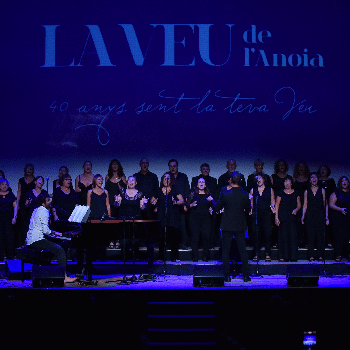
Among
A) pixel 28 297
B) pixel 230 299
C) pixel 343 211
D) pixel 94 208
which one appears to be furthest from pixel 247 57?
pixel 28 297

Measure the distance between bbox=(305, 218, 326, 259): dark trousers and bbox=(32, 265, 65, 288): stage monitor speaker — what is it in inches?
166

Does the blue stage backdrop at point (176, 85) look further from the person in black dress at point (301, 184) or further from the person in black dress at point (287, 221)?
the person in black dress at point (287, 221)

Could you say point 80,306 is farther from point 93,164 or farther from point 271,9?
point 271,9

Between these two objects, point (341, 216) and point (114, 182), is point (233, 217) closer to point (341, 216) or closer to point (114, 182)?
point (341, 216)

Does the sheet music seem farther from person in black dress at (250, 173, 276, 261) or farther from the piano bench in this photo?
person in black dress at (250, 173, 276, 261)

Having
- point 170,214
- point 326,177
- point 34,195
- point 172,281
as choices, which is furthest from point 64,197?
point 326,177

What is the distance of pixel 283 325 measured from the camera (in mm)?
5730

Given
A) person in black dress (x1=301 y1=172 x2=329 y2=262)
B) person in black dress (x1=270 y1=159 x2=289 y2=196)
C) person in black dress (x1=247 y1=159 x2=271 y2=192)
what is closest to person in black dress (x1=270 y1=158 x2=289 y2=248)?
person in black dress (x1=270 y1=159 x2=289 y2=196)

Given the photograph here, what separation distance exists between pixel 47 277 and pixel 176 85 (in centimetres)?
528

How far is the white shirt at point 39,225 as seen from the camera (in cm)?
705

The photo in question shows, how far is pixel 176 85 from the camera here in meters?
10.4

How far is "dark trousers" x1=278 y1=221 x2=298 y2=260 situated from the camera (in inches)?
334

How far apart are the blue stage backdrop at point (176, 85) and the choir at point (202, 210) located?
1.41 meters

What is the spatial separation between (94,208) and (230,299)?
3194mm
